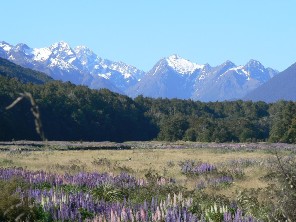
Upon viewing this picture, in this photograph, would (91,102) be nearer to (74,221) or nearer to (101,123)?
(101,123)

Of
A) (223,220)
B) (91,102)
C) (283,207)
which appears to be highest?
(91,102)

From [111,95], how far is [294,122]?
4669 cm

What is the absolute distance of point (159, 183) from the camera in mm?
16672

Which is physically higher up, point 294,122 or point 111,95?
point 111,95

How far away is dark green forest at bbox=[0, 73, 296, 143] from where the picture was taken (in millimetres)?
83375

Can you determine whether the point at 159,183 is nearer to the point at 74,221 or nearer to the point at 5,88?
the point at 74,221

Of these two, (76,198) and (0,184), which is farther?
(0,184)

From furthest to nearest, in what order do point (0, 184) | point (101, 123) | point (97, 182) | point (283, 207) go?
point (101, 123)
point (97, 182)
point (0, 184)
point (283, 207)

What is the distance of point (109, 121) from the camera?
102125mm

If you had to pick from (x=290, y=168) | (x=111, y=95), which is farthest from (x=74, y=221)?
(x=111, y=95)

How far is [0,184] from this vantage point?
13.4 m

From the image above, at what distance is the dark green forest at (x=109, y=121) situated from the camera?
83375 mm

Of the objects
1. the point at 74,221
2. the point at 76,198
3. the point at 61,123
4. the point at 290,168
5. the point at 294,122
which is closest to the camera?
the point at 290,168

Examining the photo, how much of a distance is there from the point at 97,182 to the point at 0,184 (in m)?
3.43
